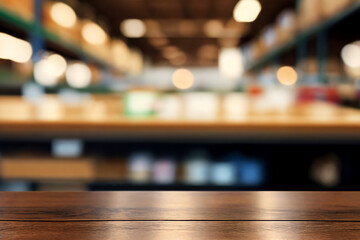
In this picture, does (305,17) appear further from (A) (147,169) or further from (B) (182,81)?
(B) (182,81)

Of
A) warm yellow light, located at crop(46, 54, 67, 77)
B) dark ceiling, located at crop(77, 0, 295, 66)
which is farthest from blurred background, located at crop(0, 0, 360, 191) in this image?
dark ceiling, located at crop(77, 0, 295, 66)

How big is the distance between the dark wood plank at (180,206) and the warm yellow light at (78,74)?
4595 millimetres

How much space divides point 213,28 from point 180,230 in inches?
337

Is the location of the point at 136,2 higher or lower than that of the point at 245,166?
higher

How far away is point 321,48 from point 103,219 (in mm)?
3405

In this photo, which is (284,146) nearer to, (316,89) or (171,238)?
(316,89)

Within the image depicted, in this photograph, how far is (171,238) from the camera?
0.56 metres

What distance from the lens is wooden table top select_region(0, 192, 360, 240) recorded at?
577 millimetres

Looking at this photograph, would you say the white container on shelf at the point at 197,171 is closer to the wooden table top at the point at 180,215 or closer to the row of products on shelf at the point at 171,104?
the row of products on shelf at the point at 171,104

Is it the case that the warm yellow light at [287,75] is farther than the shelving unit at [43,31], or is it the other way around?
the warm yellow light at [287,75]

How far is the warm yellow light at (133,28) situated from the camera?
316 inches

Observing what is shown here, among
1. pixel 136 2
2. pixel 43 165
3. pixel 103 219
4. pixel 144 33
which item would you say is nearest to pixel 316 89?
pixel 43 165

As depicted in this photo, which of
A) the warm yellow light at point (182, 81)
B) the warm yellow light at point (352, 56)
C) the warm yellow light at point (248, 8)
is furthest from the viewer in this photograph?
the warm yellow light at point (352, 56)

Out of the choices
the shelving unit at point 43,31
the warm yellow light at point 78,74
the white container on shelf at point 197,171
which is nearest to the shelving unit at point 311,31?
the white container on shelf at point 197,171
